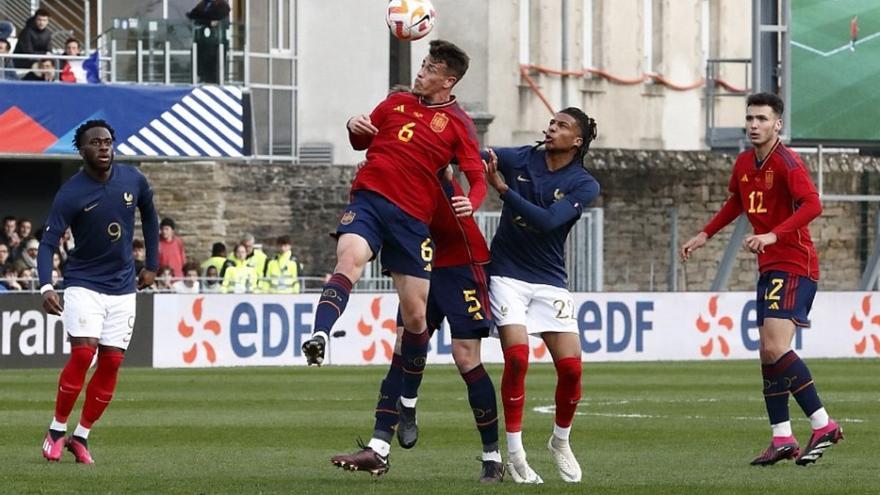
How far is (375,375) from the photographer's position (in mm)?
25250

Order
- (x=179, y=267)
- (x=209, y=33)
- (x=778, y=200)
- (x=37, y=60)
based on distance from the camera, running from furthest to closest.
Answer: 1. (x=209, y=33)
2. (x=37, y=60)
3. (x=179, y=267)
4. (x=778, y=200)

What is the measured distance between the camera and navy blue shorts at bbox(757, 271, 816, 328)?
13.5 metres

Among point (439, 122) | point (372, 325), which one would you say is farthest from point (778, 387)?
point (372, 325)

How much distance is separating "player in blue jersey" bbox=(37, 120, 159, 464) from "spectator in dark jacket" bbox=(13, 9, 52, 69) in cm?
1745

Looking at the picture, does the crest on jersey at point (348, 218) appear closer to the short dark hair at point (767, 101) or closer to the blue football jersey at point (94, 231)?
the blue football jersey at point (94, 231)

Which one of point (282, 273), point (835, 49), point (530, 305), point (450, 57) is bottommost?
point (282, 273)

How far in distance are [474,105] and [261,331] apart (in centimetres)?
1570

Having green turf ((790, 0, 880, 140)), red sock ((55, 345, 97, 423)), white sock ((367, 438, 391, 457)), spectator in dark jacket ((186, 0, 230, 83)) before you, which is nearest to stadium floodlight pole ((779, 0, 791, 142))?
green turf ((790, 0, 880, 140))

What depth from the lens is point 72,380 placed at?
13.5 meters

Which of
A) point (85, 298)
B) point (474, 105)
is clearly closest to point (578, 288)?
point (474, 105)

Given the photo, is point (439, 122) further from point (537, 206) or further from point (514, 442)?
point (514, 442)

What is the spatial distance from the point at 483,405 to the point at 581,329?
57.1ft

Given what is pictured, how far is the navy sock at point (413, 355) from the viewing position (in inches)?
473

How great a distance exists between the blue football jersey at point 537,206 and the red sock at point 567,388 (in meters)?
0.46
